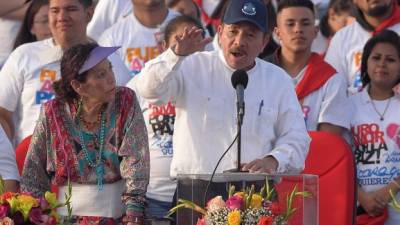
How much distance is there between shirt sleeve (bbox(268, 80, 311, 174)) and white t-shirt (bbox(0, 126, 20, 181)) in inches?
59.1

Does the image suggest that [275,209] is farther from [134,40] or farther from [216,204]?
[134,40]

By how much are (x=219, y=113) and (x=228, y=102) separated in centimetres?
8

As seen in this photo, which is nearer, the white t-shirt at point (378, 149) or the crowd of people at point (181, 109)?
the crowd of people at point (181, 109)

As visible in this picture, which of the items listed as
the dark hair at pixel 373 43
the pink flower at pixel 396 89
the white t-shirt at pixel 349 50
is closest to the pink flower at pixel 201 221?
the pink flower at pixel 396 89

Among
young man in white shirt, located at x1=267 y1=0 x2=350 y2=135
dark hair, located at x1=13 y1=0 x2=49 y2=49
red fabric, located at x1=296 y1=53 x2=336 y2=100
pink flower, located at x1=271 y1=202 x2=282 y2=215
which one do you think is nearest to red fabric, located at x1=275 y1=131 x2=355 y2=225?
young man in white shirt, located at x1=267 y1=0 x2=350 y2=135

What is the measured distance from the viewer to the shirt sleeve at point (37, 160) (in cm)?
627

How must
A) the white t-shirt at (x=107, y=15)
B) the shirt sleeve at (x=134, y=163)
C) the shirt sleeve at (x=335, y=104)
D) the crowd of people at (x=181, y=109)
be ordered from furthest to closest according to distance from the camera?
the white t-shirt at (x=107, y=15) → the shirt sleeve at (x=335, y=104) → the crowd of people at (x=181, y=109) → the shirt sleeve at (x=134, y=163)

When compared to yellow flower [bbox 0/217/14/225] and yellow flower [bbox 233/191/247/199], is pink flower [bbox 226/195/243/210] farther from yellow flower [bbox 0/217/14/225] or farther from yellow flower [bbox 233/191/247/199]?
yellow flower [bbox 0/217/14/225]

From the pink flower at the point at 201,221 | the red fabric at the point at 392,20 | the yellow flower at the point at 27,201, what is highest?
the red fabric at the point at 392,20

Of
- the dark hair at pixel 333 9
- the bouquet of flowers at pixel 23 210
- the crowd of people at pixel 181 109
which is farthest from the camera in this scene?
the dark hair at pixel 333 9

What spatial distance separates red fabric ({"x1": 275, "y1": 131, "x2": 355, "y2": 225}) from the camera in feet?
23.7

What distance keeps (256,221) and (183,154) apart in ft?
4.42

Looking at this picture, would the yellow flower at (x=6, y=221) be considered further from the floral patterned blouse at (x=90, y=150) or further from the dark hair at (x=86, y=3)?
the dark hair at (x=86, y=3)

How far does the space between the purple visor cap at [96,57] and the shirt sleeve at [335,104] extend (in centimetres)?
224
